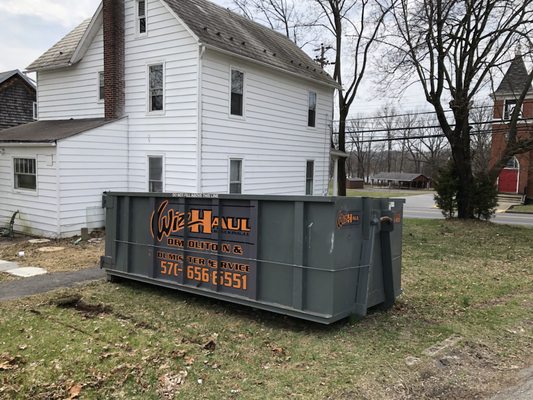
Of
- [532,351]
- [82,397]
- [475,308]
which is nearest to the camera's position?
[82,397]

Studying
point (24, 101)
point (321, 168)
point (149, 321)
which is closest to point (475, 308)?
point (149, 321)

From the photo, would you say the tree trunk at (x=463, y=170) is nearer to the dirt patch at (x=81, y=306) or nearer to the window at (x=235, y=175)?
the window at (x=235, y=175)

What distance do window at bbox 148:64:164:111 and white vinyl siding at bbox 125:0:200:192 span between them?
0.15 metres

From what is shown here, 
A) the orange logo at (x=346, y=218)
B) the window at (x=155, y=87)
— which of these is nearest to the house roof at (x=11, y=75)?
the window at (x=155, y=87)

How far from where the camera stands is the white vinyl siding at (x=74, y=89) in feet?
50.9

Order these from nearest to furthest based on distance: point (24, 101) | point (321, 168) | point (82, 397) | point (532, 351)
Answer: point (82, 397) → point (532, 351) → point (321, 168) → point (24, 101)

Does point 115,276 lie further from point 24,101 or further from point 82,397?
point 24,101

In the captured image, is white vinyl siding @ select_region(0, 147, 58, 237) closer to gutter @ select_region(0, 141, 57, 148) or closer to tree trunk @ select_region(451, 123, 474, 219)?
gutter @ select_region(0, 141, 57, 148)

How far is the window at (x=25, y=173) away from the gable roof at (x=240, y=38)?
631 centimetres

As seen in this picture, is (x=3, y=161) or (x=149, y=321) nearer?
(x=149, y=321)

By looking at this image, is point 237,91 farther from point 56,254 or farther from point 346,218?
point 346,218

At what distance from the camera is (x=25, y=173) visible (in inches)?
525

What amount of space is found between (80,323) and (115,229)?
220 centimetres

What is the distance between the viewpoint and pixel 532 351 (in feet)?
16.4
